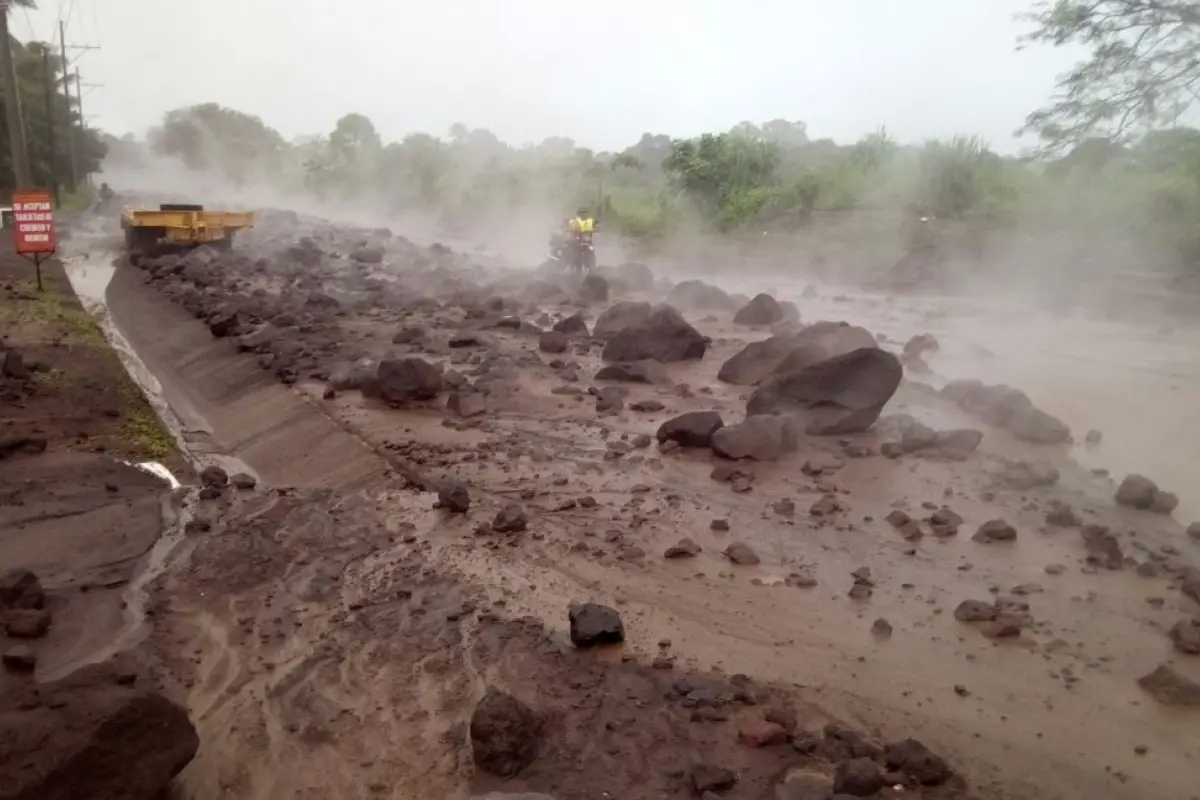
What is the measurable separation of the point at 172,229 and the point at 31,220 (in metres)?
7.72

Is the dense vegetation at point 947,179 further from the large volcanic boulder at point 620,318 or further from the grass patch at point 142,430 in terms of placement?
the grass patch at point 142,430

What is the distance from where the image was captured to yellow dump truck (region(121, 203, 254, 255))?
24.8 metres

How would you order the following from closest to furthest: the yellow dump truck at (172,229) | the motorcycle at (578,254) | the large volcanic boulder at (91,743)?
the large volcanic boulder at (91,743) < the motorcycle at (578,254) < the yellow dump truck at (172,229)

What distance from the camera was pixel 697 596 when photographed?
6309 mm

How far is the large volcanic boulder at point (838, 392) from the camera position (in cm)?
973

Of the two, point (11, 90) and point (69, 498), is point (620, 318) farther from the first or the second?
point (11, 90)

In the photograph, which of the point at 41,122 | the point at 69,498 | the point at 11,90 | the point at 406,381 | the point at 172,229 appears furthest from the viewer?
the point at 41,122

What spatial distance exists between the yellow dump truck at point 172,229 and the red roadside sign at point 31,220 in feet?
23.0

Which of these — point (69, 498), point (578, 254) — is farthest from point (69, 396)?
point (578, 254)

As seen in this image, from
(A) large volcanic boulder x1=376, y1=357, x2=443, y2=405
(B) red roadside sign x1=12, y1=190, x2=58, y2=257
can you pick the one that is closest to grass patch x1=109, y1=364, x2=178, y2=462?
(A) large volcanic boulder x1=376, y1=357, x2=443, y2=405

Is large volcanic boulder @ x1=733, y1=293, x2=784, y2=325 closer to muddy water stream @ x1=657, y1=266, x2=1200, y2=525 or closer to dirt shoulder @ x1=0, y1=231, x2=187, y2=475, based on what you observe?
muddy water stream @ x1=657, y1=266, x2=1200, y2=525

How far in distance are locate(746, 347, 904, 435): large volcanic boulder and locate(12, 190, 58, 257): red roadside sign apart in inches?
557

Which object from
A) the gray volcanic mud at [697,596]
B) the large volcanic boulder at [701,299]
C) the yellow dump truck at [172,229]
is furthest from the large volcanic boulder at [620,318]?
the yellow dump truck at [172,229]

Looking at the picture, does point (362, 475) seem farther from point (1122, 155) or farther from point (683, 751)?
point (1122, 155)
